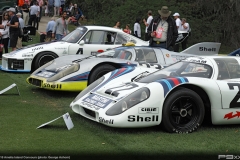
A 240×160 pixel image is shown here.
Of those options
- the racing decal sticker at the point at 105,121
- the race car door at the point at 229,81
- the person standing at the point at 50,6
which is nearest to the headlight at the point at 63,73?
the racing decal sticker at the point at 105,121

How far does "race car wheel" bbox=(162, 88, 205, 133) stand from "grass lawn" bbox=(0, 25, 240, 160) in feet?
0.48

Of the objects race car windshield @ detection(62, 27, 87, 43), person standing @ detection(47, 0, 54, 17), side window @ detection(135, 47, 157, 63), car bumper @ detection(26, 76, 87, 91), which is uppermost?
side window @ detection(135, 47, 157, 63)

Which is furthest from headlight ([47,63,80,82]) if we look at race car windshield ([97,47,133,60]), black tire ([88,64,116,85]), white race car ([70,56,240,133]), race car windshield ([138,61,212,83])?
race car windshield ([138,61,212,83])

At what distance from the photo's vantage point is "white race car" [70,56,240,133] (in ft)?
24.5

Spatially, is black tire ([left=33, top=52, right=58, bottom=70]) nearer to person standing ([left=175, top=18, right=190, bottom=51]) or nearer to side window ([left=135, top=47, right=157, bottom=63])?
side window ([left=135, top=47, right=157, bottom=63])

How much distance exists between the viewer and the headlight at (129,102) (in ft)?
24.6

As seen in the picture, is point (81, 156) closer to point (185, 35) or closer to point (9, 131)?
point (9, 131)

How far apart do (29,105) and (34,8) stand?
16.7m

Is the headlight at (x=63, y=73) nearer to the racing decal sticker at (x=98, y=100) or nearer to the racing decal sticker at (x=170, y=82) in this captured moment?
the racing decal sticker at (x=98, y=100)

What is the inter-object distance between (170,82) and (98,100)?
1201mm

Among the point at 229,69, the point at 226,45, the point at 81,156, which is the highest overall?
the point at 229,69

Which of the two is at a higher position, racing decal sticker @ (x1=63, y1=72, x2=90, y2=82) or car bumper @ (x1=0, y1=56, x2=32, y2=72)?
racing decal sticker @ (x1=63, y1=72, x2=90, y2=82)

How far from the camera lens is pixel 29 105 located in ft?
32.1

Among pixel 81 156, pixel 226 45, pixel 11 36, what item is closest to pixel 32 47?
pixel 11 36
